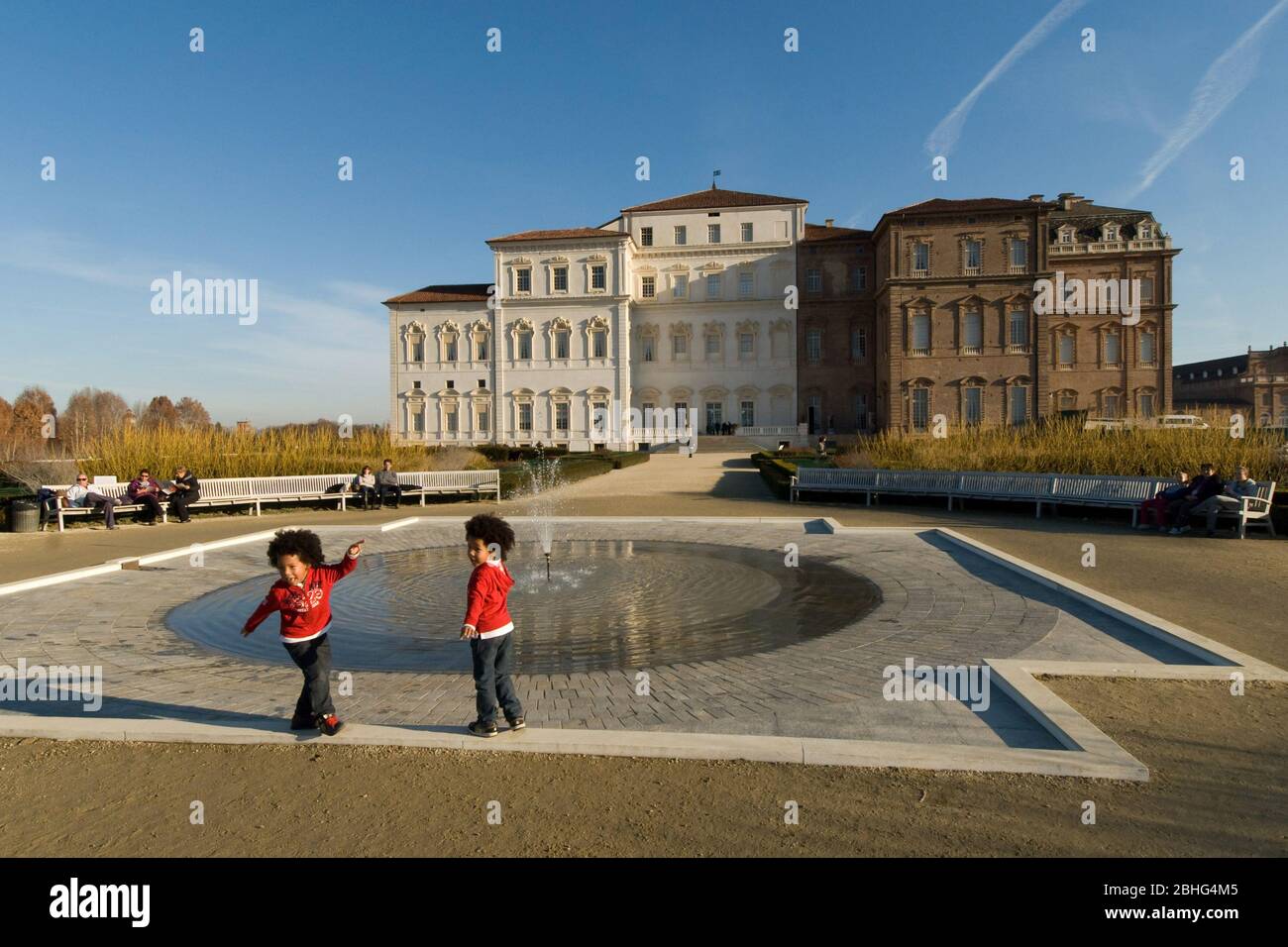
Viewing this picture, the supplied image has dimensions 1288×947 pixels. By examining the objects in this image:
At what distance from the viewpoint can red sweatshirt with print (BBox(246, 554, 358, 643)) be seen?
3.95 meters

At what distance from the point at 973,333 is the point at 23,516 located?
45.2m

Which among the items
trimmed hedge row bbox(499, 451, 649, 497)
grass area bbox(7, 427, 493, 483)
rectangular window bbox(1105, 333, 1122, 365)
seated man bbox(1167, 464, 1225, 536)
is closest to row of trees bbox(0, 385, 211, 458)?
grass area bbox(7, 427, 493, 483)

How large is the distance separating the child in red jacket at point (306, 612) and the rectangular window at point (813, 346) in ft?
160

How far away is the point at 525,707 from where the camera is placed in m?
4.49

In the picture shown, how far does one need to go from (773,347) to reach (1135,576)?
144 feet

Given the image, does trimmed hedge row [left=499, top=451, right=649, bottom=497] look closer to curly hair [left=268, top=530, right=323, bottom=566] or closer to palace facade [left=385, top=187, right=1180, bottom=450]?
curly hair [left=268, top=530, right=323, bottom=566]

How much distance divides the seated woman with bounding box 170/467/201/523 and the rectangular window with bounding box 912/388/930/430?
129 ft

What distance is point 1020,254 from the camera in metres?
43.8

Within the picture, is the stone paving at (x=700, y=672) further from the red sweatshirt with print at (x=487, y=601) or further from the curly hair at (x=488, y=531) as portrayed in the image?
the curly hair at (x=488, y=531)

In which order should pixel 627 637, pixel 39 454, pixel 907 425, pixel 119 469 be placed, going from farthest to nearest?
pixel 907 425 → pixel 39 454 → pixel 119 469 → pixel 627 637

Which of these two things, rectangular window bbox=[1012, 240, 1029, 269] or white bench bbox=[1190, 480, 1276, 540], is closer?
white bench bbox=[1190, 480, 1276, 540]

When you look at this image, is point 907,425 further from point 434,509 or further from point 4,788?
point 4,788

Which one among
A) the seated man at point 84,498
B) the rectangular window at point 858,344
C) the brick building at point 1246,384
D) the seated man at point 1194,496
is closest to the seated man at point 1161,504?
the seated man at point 1194,496
